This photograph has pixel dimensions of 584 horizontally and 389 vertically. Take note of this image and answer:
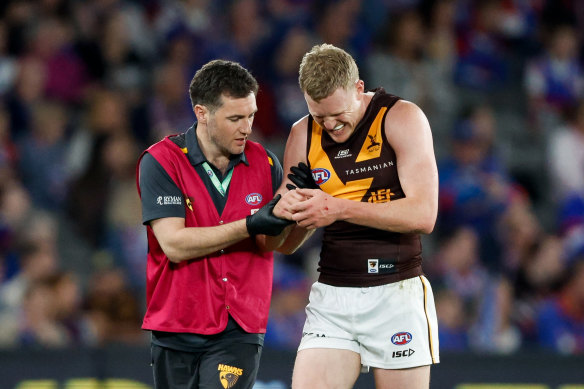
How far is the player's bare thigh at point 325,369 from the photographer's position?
4.48m

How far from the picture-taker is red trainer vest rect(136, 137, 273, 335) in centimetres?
454

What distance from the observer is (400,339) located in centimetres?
450

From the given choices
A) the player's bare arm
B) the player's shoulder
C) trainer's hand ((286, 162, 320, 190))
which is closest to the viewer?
the player's bare arm

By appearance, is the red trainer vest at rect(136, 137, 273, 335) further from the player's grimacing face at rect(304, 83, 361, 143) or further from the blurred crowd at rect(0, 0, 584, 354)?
the blurred crowd at rect(0, 0, 584, 354)

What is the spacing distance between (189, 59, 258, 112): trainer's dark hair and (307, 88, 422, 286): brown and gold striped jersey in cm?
50

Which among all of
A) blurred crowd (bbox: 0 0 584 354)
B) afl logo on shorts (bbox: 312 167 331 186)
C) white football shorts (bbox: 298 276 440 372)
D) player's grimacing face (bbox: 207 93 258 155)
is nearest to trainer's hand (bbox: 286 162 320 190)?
afl logo on shorts (bbox: 312 167 331 186)

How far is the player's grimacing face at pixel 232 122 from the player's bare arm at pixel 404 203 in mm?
435

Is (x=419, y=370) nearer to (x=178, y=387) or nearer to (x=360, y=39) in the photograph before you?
(x=178, y=387)

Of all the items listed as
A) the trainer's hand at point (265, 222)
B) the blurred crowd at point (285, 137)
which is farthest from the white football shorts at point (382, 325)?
the blurred crowd at point (285, 137)

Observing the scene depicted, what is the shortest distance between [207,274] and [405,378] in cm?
108

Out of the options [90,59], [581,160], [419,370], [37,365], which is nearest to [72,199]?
[90,59]

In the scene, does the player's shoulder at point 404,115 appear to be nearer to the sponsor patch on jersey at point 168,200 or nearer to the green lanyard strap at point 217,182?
the green lanyard strap at point 217,182

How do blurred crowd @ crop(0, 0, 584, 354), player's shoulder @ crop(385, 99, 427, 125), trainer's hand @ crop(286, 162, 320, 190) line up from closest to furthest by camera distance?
player's shoulder @ crop(385, 99, 427, 125), trainer's hand @ crop(286, 162, 320, 190), blurred crowd @ crop(0, 0, 584, 354)

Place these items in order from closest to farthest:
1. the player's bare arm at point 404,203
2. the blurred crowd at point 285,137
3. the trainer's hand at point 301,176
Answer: the player's bare arm at point 404,203, the trainer's hand at point 301,176, the blurred crowd at point 285,137
